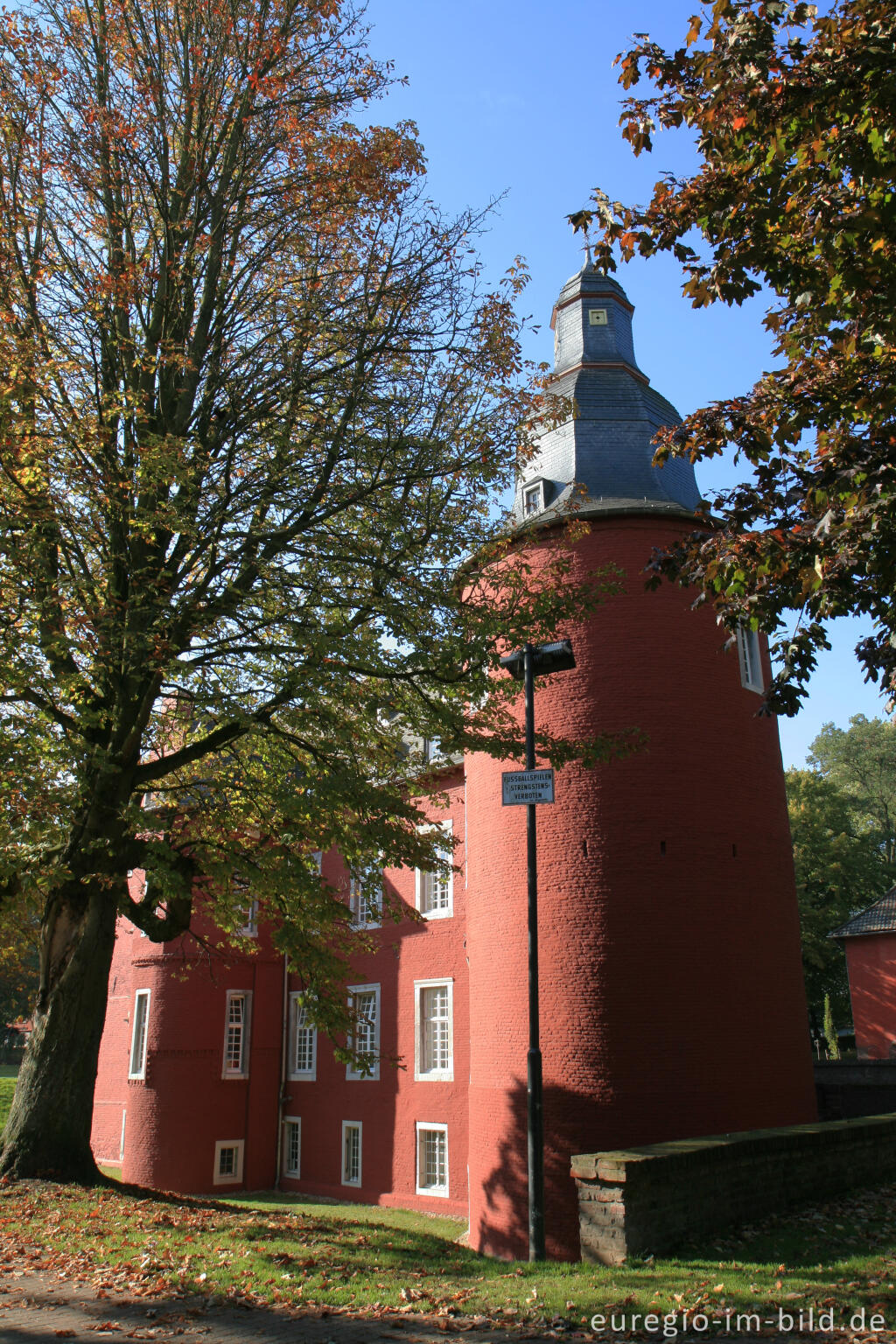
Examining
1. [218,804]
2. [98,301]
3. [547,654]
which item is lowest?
[218,804]

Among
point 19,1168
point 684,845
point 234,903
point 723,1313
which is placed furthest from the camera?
point 684,845

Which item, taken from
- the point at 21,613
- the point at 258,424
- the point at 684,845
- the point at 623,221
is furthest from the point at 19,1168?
the point at 623,221

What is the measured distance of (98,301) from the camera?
10.9 meters

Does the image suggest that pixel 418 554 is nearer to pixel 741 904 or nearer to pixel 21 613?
pixel 21 613

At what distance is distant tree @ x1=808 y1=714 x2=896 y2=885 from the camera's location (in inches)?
2047

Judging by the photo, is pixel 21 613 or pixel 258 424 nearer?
pixel 21 613

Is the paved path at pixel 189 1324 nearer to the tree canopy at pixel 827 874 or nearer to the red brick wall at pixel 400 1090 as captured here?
the red brick wall at pixel 400 1090

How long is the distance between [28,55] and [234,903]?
1058 cm

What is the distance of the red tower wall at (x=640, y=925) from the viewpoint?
13531mm

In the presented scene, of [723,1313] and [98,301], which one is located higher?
[98,301]

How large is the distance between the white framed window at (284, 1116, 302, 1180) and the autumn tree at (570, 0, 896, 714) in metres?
21.8

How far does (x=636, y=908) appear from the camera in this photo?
14.1 metres

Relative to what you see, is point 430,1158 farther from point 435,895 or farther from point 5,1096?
point 5,1096

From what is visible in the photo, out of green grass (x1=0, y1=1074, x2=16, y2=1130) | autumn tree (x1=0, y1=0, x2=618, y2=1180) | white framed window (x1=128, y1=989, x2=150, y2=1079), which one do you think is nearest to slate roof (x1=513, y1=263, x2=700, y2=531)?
autumn tree (x1=0, y1=0, x2=618, y2=1180)
